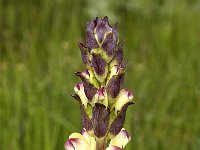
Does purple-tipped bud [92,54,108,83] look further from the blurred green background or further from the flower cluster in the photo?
the blurred green background

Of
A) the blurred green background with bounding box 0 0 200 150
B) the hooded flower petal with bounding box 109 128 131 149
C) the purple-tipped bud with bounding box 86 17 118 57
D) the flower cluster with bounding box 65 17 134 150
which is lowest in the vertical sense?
the hooded flower petal with bounding box 109 128 131 149

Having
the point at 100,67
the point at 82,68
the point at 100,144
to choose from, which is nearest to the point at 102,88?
the point at 100,67

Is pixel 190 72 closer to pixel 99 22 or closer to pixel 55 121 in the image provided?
pixel 55 121

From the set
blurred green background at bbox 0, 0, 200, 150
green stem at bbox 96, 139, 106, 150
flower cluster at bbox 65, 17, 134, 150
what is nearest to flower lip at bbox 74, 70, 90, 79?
flower cluster at bbox 65, 17, 134, 150

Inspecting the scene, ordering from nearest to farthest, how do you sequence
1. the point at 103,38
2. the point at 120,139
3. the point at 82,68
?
the point at 103,38
the point at 120,139
the point at 82,68

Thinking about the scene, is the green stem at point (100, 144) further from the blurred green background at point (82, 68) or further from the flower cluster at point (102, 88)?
the blurred green background at point (82, 68)

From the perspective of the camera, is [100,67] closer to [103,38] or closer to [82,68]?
[103,38]
